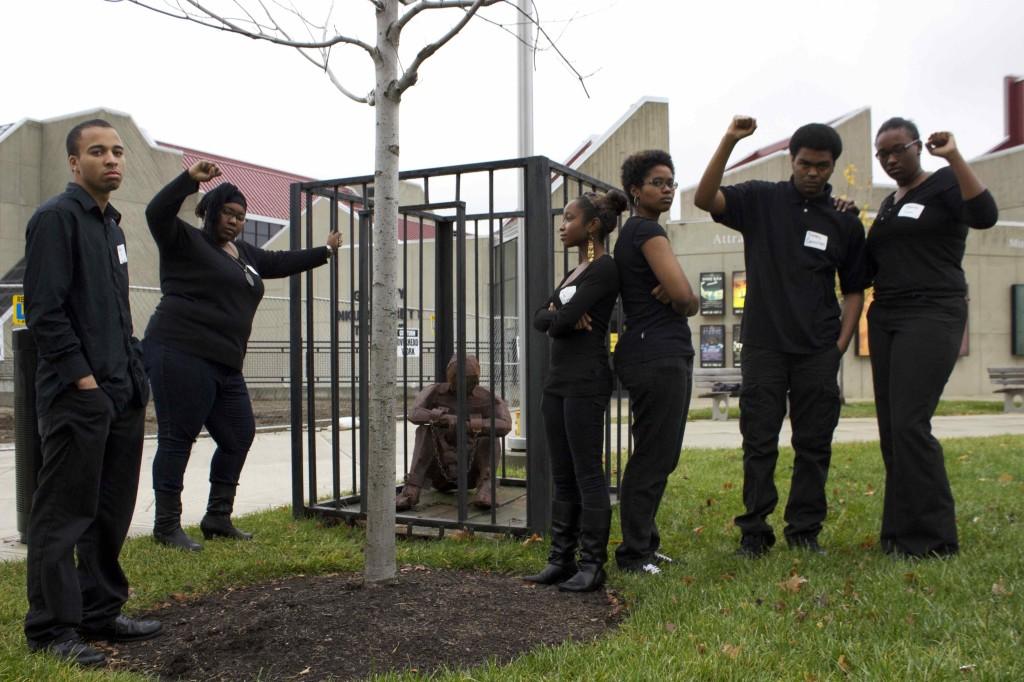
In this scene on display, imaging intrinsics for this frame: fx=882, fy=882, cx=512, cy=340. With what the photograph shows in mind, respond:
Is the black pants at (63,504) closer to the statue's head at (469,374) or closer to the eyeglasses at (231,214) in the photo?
the eyeglasses at (231,214)

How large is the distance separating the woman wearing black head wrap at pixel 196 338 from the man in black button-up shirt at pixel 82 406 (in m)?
1.28

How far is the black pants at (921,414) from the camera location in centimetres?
402

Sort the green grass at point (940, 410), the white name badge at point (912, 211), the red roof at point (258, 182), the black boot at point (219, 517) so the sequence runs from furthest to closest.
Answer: the red roof at point (258, 182) < the green grass at point (940, 410) < the black boot at point (219, 517) < the white name badge at point (912, 211)

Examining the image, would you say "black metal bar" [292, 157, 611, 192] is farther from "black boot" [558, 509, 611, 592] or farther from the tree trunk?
"black boot" [558, 509, 611, 592]

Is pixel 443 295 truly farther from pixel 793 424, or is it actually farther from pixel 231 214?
pixel 793 424

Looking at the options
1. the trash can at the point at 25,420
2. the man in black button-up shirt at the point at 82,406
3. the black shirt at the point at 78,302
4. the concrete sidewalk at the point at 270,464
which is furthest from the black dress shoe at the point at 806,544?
the trash can at the point at 25,420

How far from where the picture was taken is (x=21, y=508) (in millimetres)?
4938

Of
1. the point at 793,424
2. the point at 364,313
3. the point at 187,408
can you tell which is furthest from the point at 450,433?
the point at 793,424

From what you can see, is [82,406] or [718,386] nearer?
[82,406]

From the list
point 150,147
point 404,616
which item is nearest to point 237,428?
point 404,616

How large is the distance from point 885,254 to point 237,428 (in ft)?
11.7

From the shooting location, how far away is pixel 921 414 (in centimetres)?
403

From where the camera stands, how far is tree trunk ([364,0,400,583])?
3551 millimetres

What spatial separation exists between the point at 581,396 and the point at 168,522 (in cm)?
246
